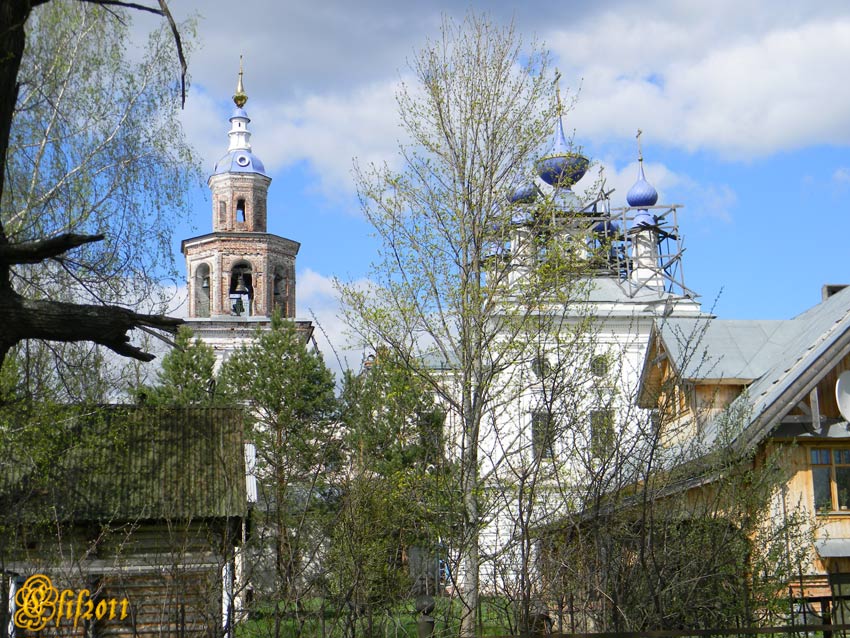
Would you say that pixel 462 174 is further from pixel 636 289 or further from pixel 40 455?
pixel 636 289

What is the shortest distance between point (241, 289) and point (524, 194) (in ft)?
85.7

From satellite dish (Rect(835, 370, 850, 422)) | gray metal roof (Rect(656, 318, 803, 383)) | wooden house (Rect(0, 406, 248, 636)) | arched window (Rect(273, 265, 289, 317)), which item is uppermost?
arched window (Rect(273, 265, 289, 317))

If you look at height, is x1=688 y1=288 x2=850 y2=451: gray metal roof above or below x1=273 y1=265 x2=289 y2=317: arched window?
below

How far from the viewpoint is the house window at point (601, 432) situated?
963 centimetres

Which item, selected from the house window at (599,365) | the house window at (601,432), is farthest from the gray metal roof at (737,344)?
the house window at (601,432)

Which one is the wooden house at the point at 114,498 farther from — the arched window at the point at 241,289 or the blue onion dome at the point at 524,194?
the arched window at the point at 241,289

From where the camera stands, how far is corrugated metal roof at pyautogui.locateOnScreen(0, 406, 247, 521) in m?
15.5

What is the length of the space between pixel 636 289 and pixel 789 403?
2362 cm

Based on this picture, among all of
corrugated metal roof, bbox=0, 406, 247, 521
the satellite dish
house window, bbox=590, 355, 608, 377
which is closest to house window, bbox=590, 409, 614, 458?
house window, bbox=590, 355, 608, 377

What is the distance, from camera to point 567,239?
18.4 metres

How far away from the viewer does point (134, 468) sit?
19.4 m

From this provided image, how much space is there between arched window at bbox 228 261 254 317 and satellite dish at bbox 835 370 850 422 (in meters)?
28.2

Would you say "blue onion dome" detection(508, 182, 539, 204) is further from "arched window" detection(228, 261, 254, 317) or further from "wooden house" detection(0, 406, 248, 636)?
"arched window" detection(228, 261, 254, 317)

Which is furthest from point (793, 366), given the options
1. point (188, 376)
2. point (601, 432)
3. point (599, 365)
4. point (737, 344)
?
point (188, 376)
